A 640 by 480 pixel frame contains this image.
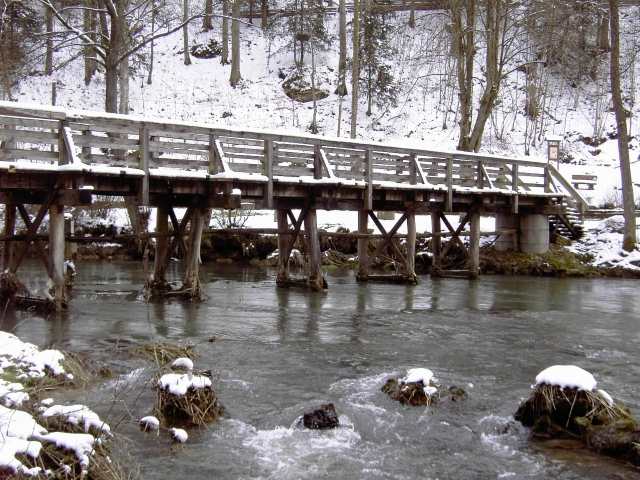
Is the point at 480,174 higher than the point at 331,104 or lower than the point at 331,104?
lower

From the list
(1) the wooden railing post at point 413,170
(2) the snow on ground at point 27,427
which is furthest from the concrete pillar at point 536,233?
(2) the snow on ground at point 27,427

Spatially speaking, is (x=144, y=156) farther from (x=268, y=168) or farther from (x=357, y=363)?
(x=357, y=363)

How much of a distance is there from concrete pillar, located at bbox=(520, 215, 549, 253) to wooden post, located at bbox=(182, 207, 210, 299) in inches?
450

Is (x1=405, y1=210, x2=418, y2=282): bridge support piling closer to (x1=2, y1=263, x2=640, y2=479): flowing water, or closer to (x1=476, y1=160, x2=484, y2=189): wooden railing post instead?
(x1=2, y1=263, x2=640, y2=479): flowing water

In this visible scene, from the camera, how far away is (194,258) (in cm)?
1402

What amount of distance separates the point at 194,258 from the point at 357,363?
6.19 m

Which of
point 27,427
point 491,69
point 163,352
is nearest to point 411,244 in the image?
point 491,69

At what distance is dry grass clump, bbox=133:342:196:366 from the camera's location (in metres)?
7.95

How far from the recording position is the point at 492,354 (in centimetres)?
943

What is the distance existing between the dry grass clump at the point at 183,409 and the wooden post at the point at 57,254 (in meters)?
6.42

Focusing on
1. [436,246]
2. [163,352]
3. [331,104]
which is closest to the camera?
[163,352]

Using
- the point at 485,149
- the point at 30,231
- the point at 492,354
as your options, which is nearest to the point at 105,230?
the point at 30,231

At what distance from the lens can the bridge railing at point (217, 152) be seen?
1125 centimetres

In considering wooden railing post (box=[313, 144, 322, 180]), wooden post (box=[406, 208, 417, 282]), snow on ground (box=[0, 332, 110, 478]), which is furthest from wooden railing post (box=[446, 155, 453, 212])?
snow on ground (box=[0, 332, 110, 478])
